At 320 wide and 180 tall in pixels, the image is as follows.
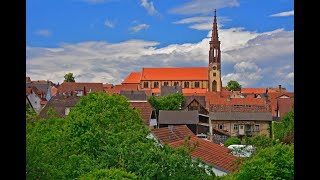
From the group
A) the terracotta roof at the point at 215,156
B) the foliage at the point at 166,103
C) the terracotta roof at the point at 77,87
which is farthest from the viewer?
the terracotta roof at the point at 77,87

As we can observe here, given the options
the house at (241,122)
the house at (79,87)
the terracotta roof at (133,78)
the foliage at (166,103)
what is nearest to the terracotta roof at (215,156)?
the house at (241,122)

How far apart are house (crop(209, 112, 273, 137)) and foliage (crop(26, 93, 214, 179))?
27.5 meters

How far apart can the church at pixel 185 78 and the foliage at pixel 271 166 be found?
76.1 metres

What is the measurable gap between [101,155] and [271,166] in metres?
4.15

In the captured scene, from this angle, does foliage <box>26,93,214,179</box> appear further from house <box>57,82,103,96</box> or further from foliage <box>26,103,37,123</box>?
house <box>57,82,103,96</box>

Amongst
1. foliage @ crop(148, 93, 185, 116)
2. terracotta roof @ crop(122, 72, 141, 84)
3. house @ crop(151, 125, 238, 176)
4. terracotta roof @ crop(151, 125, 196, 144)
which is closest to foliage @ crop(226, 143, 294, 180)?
house @ crop(151, 125, 238, 176)

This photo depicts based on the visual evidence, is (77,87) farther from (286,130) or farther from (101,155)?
(101,155)

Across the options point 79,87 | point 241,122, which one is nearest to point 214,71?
point 79,87

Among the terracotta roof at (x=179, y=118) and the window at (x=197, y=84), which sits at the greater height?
the window at (x=197, y=84)

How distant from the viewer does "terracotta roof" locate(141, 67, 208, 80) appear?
3553 inches

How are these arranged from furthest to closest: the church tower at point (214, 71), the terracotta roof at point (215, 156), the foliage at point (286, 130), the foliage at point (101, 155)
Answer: the church tower at point (214, 71) → the foliage at point (286, 130) → the terracotta roof at point (215, 156) → the foliage at point (101, 155)

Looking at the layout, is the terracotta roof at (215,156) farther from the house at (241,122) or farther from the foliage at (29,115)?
the house at (241,122)

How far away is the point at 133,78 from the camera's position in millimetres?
92750

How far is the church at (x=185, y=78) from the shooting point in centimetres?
8812
